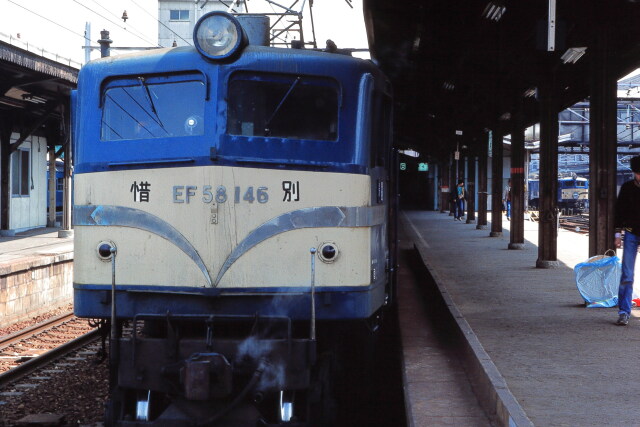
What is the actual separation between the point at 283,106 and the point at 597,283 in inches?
222

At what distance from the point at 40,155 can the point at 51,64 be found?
8.45m

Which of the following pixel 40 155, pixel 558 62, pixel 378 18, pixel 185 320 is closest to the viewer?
pixel 185 320

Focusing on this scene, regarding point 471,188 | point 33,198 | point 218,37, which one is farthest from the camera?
point 471,188

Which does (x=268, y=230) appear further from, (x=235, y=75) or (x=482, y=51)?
(x=482, y=51)

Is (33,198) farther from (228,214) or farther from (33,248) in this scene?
(228,214)

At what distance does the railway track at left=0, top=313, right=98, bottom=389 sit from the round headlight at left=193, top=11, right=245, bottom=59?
4.46 meters

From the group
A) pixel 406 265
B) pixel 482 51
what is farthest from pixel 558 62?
pixel 406 265

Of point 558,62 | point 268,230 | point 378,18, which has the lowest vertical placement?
point 268,230

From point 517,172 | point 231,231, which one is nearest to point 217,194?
point 231,231

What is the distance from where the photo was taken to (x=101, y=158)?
6.14 meters

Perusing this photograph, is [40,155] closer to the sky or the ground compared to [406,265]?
closer to the sky

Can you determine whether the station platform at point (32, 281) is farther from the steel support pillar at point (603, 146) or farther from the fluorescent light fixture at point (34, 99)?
the steel support pillar at point (603, 146)

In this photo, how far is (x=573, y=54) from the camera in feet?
45.2

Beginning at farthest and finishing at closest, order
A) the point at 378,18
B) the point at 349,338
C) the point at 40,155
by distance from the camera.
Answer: the point at 40,155 → the point at 378,18 → the point at 349,338
